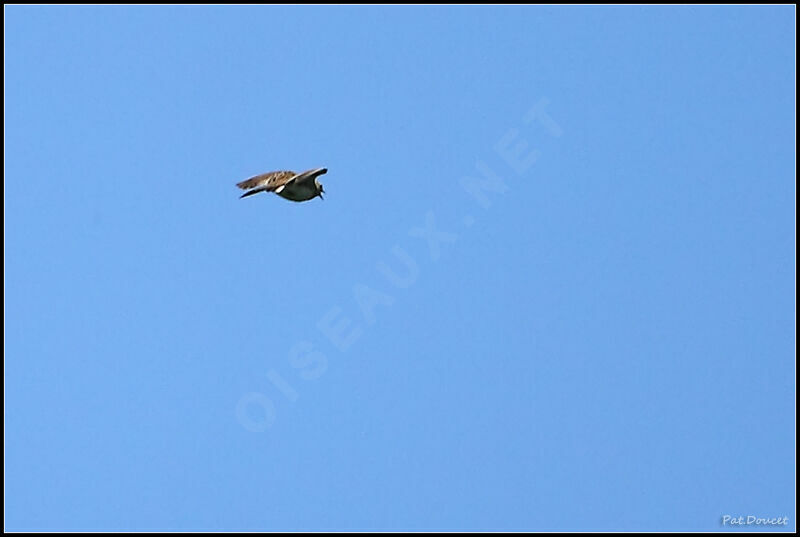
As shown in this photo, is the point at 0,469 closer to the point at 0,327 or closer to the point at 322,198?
the point at 0,327

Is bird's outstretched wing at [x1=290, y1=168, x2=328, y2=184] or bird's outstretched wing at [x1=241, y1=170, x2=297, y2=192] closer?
bird's outstretched wing at [x1=290, y1=168, x2=328, y2=184]

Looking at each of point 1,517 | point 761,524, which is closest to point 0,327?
point 1,517

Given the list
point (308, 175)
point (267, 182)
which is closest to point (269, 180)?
point (267, 182)

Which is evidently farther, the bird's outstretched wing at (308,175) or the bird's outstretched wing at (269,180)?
the bird's outstretched wing at (269,180)

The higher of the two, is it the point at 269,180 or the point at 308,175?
the point at 269,180

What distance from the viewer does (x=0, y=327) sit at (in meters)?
56.3

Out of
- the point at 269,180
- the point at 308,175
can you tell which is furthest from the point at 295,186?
the point at 269,180

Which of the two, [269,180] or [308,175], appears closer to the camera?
[308,175]

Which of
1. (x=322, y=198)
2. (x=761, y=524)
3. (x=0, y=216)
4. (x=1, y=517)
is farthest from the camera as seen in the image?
(x=0, y=216)

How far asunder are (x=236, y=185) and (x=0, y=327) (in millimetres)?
15815

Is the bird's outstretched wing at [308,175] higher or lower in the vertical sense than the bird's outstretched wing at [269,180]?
lower

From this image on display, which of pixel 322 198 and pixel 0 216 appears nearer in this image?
pixel 322 198

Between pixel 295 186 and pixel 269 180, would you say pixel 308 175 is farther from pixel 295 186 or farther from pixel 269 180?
pixel 269 180

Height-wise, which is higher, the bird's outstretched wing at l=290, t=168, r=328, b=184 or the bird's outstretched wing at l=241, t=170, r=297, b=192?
the bird's outstretched wing at l=241, t=170, r=297, b=192
